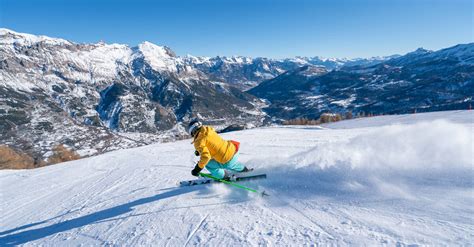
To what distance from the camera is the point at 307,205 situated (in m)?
7.62

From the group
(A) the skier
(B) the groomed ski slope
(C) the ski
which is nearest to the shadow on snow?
(B) the groomed ski slope

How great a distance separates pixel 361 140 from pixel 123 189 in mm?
8499

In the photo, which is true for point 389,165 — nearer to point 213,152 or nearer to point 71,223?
point 213,152

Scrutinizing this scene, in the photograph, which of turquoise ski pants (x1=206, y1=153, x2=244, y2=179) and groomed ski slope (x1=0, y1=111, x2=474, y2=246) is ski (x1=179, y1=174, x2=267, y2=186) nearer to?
groomed ski slope (x1=0, y1=111, x2=474, y2=246)

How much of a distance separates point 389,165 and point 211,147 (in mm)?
4954

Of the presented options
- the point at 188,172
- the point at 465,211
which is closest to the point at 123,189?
the point at 188,172

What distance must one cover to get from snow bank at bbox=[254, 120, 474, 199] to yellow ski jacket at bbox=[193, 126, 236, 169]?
147 centimetres

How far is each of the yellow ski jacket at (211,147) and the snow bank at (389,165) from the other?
57.7 inches

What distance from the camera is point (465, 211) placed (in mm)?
6215

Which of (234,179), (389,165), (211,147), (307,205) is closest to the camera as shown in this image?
(307,205)

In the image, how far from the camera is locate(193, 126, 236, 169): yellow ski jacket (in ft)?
29.7

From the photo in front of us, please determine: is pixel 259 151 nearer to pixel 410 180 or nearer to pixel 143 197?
pixel 143 197

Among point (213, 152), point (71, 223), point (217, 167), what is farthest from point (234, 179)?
point (71, 223)

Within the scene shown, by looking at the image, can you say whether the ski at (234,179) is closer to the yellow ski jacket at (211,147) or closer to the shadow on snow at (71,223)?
the shadow on snow at (71,223)
